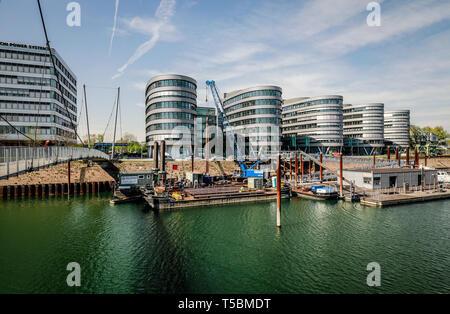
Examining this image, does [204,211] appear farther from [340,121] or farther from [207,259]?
[340,121]

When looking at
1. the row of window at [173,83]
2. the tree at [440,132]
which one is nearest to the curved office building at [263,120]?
the row of window at [173,83]

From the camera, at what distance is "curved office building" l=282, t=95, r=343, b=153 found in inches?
5054

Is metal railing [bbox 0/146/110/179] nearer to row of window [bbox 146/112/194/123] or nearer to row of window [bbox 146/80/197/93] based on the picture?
row of window [bbox 146/112/194/123]

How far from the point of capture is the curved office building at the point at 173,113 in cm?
9756

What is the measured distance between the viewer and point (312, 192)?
54.8 m

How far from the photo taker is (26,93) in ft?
285

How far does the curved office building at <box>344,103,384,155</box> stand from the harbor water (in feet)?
369

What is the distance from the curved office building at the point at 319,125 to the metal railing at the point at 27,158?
118264 millimetres

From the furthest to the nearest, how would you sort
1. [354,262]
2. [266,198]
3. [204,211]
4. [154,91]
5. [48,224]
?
[154,91] → [266,198] → [204,211] → [48,224] → [354,262]

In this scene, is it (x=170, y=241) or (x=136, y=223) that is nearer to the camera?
(x=170, y=241)

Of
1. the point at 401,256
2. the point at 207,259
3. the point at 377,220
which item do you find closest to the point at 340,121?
the point at 377,220

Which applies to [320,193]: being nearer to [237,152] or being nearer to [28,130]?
[237,152]

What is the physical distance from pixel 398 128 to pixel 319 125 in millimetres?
67718

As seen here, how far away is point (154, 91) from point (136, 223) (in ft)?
249
